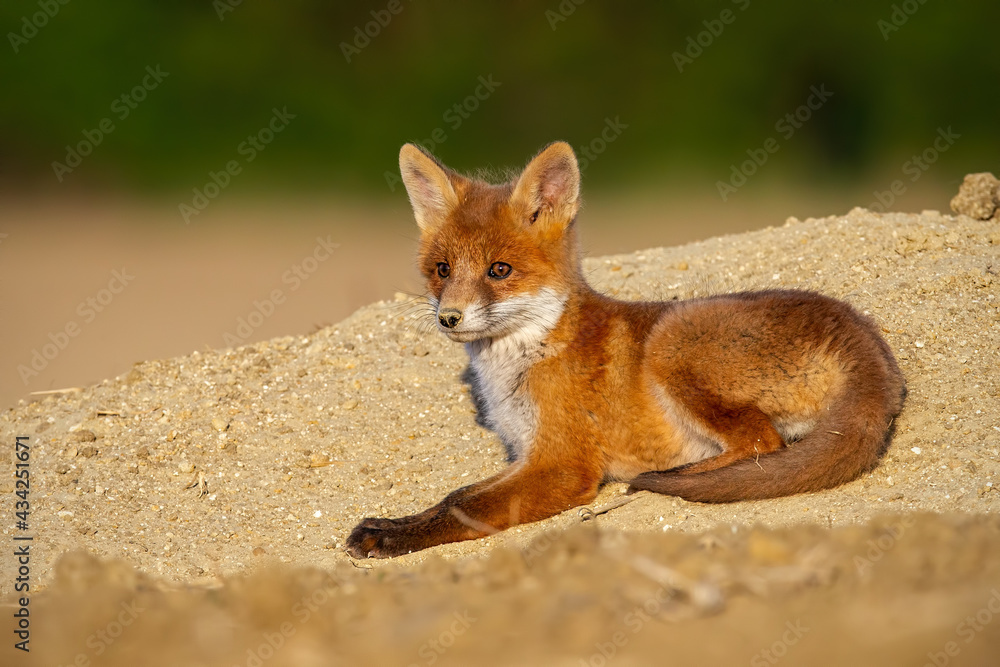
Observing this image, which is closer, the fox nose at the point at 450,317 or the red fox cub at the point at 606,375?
the red fox cub at the point at 606,375

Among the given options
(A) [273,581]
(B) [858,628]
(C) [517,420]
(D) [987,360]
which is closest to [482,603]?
(A) [273,581]

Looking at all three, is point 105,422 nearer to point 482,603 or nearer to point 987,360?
point 482,603

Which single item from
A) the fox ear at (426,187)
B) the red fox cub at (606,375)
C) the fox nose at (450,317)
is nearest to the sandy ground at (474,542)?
the red fox cub at (606,375)

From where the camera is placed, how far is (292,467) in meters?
5.23

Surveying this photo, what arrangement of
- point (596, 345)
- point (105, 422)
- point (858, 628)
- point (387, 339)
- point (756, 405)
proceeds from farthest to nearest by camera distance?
point (387, 339)
point (105, 422)
point (596, 345)
point (756, 405)
point (858, 628)

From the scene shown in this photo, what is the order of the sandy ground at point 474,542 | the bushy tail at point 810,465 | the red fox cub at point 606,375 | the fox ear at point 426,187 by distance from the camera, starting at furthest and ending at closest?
the fox ear at point 426,187
the red fox cub at point 606,375
the bushy tail at point 810,465
the sandy ground at point 474,542

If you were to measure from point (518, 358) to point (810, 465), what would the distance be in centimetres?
155

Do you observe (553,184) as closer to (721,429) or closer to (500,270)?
(500,270)

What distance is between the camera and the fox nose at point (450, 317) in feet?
13.7

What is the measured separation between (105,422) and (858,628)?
4940 mm
